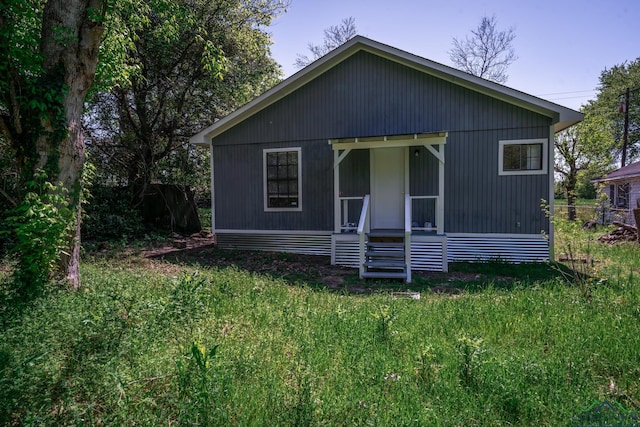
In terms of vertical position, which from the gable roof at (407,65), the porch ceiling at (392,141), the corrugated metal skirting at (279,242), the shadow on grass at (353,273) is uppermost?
the gable roof at (407,65)

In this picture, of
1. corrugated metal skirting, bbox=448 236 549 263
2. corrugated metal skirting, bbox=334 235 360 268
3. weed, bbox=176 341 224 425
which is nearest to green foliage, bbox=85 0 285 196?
corrugated metal skirting, bbox=334 235 360 268

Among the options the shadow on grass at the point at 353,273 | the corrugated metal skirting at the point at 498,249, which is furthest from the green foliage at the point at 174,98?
the corrugated metal skirting at the point at 498,249

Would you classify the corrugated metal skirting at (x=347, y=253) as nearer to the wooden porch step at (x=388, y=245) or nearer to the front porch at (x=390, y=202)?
the front porch at (x=390, y=202)

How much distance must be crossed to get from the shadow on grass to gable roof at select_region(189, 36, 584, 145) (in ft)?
10.8

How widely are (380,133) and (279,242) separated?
3.96 meters

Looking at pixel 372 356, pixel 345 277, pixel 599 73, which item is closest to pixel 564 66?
pixel 345 277

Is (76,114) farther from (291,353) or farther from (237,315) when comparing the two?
(291,353)

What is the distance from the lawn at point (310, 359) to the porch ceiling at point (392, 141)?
356cm

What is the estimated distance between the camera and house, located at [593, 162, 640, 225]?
619 inches

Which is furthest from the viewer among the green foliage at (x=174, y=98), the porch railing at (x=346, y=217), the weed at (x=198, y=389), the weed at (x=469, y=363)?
the green foliage at (x=174, y=98)

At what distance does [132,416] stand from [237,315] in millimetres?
1861

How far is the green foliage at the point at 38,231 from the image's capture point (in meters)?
4.02

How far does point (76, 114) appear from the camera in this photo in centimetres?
480

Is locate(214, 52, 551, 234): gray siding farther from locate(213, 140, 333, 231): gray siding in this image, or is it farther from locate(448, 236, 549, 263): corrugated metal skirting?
locate(448, 236, 549, 263): corrugated metal skirting
